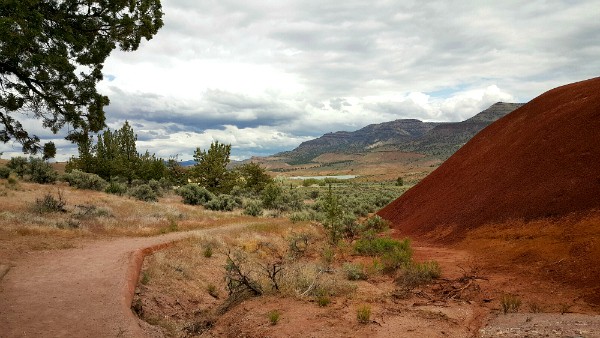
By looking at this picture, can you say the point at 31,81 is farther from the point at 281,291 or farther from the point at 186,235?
the point at 281,291

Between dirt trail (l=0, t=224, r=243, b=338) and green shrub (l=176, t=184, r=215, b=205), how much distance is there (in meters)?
22.2

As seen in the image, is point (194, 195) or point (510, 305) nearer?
point (510, 305)

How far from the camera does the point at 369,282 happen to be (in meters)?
10.8

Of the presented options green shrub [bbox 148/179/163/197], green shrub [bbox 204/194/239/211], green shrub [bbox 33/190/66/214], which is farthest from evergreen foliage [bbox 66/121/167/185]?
green shrub [bbox 33/190/66/214]

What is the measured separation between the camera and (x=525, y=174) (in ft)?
52.0

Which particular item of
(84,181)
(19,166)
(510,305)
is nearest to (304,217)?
(510,305)

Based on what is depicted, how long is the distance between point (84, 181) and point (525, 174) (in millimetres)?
32217

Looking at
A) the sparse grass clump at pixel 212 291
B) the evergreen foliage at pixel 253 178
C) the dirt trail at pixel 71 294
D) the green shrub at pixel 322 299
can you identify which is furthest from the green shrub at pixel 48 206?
the evergreen foliage at pixel 253 178

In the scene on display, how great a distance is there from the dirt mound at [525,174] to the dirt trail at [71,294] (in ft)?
42.4

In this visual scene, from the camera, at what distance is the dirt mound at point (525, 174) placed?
13281 millimetres

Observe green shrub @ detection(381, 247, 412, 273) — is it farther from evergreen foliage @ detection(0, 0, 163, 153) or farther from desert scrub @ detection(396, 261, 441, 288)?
evergreen foliage @ detection(0, 0, 163, 153)

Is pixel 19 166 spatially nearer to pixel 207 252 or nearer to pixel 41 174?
pixel 41 174

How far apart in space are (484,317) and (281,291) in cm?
439

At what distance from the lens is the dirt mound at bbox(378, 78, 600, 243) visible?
1328cm
